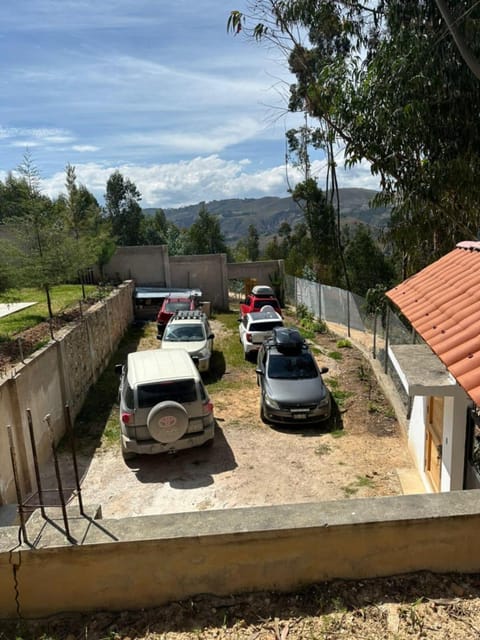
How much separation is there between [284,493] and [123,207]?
51.3 meters

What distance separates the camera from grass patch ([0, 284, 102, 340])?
12.3 meters

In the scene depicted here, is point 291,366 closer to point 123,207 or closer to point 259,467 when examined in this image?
point 259,467

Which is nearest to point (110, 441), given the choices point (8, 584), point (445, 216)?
point (8, 584)

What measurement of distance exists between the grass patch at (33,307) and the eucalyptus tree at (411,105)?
A: 345 inches

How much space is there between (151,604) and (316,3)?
1299 centimetres

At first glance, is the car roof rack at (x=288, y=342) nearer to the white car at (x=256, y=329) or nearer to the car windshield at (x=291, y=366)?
the car windshield at (x=291, y=366)

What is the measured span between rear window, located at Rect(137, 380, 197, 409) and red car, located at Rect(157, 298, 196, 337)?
1026cm

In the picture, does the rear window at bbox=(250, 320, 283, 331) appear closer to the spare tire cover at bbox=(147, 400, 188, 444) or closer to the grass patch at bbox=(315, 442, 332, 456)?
the grass patch at bbox=(315, 442, 332, 456)

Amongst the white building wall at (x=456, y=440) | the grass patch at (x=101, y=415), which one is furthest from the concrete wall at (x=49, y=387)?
the white building wall at (x=456, y=440)

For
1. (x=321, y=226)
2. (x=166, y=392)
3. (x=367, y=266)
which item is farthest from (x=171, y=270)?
(x=166, y=392)

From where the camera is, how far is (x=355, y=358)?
15.7 metres

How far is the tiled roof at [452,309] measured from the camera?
3494mm

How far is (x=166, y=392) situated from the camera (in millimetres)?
8773

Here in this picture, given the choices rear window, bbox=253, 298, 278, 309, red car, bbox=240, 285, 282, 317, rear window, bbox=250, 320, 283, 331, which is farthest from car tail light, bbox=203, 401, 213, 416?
rear window, bbox=253, 298, 278, 309
